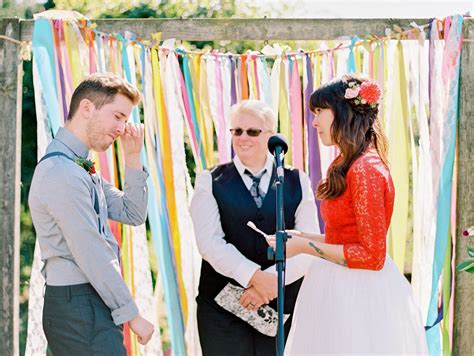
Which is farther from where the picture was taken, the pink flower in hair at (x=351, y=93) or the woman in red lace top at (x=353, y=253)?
the pink flower in hair at (x=351, y=93)

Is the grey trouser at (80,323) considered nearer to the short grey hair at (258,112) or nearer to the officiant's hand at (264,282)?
the officiant's hand at (264,282)

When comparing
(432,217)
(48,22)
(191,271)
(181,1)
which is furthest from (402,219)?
(181,1)

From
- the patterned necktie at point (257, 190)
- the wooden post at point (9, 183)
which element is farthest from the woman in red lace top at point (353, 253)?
the wooden post at point (9, 183)

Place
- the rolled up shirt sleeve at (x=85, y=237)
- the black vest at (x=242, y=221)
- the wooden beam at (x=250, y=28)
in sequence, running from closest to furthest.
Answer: the rolled up shirt sleeve at (x=85, y=237) < the black vest at (x=242, y=221) < the wooden beam at (x=250, y=28)

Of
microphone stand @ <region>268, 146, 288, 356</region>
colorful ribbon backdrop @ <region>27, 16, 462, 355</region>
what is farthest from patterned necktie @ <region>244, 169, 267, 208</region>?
microphone stand @ <region>268, 146, 288, 356</region>

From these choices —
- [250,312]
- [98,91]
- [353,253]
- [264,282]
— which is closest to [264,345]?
[250,312]

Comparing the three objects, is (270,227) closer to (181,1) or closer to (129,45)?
(129,45)

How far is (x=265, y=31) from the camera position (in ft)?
16.9

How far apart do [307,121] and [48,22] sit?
1.64 metres

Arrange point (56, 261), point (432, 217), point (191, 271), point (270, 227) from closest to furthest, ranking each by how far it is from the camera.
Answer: point (56, 261)
point (270, 227)
point (432, 217)
point (191, 271)

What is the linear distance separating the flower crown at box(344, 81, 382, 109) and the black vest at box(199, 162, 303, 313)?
848 millimetres

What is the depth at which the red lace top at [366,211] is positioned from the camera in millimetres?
3738

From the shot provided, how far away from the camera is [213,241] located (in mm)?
4547

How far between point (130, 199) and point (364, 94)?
1112mm
